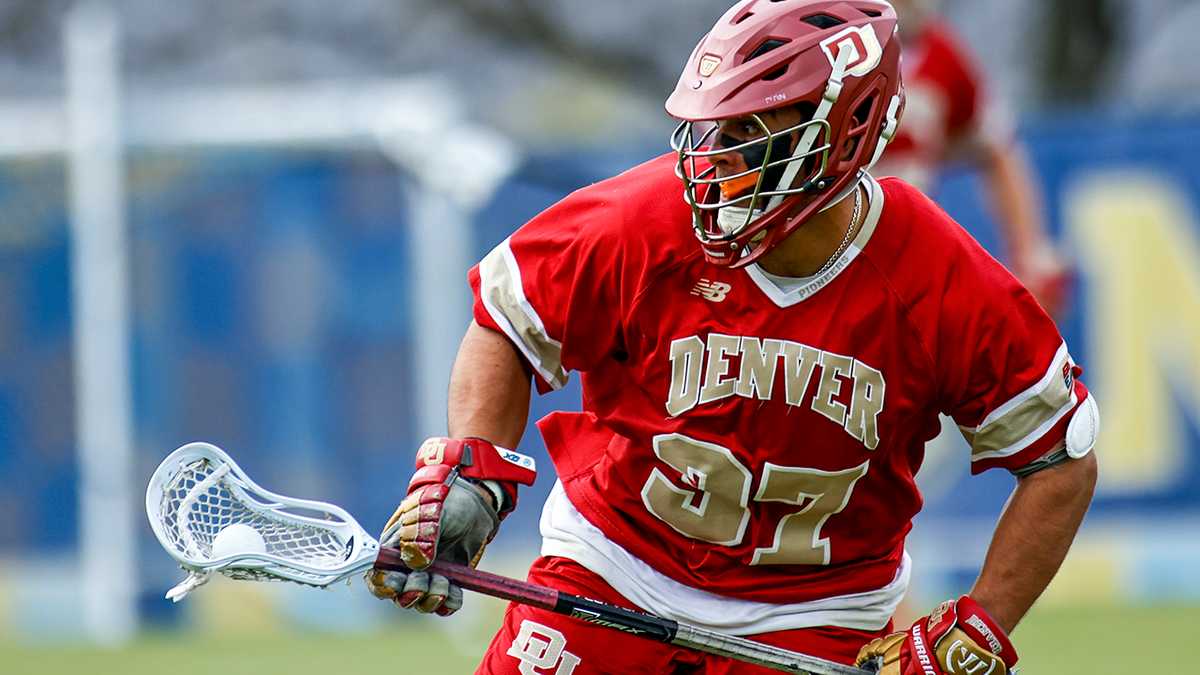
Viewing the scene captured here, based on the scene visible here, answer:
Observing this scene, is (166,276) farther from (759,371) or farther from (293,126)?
(759,371)

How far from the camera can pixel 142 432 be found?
852cm

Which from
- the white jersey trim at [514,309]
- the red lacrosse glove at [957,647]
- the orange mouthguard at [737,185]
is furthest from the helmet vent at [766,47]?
the red lacrosse glove at [957,647]

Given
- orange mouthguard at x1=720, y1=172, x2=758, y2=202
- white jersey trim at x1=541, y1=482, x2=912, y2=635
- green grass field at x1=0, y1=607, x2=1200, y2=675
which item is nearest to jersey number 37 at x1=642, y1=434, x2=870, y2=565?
white jersey trim at x1=541, y1=482, x2=912, y2=635

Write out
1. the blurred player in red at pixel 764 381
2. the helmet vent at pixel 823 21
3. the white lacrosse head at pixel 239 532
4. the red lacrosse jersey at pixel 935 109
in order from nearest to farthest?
the white lacrosse head at pixel 239 532 → the blurred player in red at pixel 764 381 → the helmet vent at pixel 823 21 → the red lacrosse jersey at pixel 935 109

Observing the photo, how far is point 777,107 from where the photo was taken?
2.96 m

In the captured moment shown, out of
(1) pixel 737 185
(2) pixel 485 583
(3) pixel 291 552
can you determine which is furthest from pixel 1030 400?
(3) pixel 291 552

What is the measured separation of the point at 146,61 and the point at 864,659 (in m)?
11.2

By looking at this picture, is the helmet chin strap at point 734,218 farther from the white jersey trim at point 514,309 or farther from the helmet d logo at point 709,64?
the white jersey trim at point 514,309

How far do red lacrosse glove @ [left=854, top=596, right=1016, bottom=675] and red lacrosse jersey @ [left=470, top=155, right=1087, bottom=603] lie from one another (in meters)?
0.22

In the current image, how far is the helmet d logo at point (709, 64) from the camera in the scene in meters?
3.02

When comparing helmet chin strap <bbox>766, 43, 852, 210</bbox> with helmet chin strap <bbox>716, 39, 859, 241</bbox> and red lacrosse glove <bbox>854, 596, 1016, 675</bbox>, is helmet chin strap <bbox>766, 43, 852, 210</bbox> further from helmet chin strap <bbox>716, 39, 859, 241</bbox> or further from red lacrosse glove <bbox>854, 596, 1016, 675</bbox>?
red lacrosse glove <bbox>854, 596, 1016, 675</bbox>

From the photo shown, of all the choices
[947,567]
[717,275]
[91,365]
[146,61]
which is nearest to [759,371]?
[717,275]

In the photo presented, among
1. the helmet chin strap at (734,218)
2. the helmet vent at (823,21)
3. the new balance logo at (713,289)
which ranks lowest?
the new balance logo at (713,289)

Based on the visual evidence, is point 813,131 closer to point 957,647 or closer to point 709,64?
point 709,64
